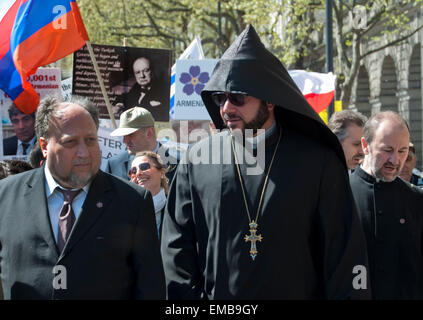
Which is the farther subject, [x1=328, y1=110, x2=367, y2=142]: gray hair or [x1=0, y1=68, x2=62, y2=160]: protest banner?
[x1=0, y1=68, x2=62, y2=160]: protest banner

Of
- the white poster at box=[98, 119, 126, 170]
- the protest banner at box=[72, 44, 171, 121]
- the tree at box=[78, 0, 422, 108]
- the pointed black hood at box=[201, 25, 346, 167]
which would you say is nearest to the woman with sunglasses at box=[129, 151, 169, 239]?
the pointed black hood at box=[201, 25, 346, 167]

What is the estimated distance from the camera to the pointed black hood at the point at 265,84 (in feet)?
13.0

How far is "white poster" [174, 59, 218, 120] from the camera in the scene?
33.8 ft

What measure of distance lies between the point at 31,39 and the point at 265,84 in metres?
4.64

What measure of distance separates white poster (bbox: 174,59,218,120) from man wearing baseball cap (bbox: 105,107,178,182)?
277cm

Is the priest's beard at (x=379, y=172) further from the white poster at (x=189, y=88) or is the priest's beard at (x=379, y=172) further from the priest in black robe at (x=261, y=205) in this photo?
the white poster at (x=189, y=88)

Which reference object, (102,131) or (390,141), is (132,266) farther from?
(102,131)

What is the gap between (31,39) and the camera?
795 cm

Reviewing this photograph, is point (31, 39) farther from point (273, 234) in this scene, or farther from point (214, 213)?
point (273, 234)

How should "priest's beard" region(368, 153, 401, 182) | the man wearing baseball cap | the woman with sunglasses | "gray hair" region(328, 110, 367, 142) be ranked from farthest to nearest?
the man wearing baseball cap → "gray hair" region(328, 110, 367, 142) → the woman with sunglasses → "priest's beard" region(368, 153, 401, 182)

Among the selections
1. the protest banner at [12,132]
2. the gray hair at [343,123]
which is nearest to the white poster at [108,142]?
the protest banner at [12,132]

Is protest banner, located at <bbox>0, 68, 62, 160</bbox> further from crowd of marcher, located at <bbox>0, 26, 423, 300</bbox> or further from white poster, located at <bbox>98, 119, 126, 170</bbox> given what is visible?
crowd of marcher, located at <bbox>0, 26, 423, 300</bbox>

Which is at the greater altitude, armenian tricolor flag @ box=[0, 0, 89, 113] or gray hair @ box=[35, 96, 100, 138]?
armenian tricolor flag @ box=[0, 0, 89, 113]

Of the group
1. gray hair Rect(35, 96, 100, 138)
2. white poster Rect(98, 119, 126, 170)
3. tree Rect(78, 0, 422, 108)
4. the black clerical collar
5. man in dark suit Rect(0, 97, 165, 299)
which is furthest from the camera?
tree Rect(78, 0, 422, 108)
